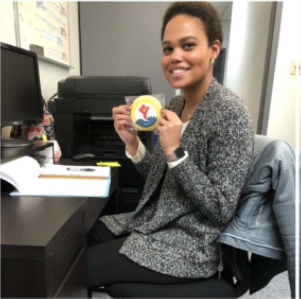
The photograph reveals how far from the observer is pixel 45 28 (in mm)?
1487

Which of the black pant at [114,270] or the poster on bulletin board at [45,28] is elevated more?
the poster on bulletin board at [45,28]

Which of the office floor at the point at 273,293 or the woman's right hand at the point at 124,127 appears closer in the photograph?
the woman's right hand at the point at 124,127

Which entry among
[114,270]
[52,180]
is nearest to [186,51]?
[52,180]

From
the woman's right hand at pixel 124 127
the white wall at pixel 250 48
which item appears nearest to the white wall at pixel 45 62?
the woman's right hand at pixel 124 127

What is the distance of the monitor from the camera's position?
2.63 feet

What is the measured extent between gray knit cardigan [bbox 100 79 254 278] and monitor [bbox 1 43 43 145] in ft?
1.89

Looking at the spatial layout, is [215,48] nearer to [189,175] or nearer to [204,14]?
[204,14]

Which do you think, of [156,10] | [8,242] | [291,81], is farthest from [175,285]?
[156,10]

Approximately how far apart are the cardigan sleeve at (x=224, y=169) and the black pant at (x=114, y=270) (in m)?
0.22

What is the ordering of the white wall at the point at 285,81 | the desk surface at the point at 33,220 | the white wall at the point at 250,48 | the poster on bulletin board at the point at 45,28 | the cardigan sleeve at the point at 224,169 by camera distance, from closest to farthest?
the desk surface at the point at 33,220, the cardigan sleeve at the point at 224,169, the poster on bulletin board at the point at 45,28, the white wall at the point at 285,81, the white wall at the point at 250,48

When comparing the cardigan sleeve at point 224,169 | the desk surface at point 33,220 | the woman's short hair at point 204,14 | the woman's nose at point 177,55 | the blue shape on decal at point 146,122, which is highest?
the woman's short hair at point 204,14

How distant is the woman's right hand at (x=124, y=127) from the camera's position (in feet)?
2.62

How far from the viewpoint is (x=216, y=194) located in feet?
1.99

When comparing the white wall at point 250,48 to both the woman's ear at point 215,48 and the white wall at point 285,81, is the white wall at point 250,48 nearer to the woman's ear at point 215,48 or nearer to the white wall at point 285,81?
the white wall at point 285,81
